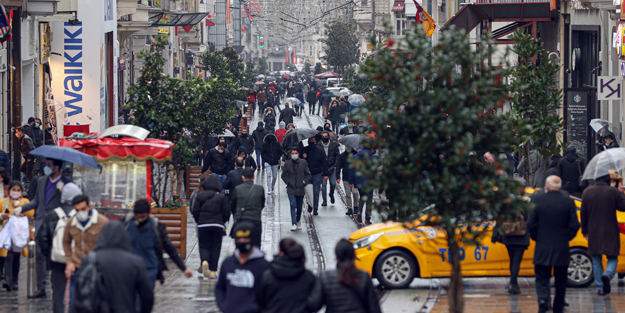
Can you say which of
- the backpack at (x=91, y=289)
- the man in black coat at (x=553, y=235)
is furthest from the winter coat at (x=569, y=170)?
the backpack at (x=91, y=289)

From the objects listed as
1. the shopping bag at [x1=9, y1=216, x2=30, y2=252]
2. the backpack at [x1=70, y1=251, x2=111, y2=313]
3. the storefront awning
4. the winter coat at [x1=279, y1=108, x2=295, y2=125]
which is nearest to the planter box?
the shopping bag at [x1=9, y1=216, x2=30, y2=252]

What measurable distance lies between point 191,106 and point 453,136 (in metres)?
9.09

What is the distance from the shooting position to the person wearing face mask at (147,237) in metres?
8.46

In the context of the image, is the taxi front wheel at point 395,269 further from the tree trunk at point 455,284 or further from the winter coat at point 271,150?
the winter coat at point 271,150

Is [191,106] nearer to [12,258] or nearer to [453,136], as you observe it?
[12,258]

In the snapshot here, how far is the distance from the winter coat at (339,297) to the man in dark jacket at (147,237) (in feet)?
6.92

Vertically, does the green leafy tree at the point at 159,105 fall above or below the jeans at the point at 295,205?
above

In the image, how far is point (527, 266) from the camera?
11.7 m

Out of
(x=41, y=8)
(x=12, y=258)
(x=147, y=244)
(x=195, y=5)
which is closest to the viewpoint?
(x=147, y=244)

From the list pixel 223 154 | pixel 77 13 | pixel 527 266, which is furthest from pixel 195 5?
pixel 527 266

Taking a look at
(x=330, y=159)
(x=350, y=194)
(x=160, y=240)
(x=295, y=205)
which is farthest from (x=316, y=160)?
(x=160, y=240)

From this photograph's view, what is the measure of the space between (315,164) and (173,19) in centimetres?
2054

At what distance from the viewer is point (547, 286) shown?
10102 millimetres

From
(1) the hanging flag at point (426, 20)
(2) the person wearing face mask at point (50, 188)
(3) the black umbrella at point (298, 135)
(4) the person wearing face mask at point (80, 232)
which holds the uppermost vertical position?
(1) the hanging flag at point (426, 20)
